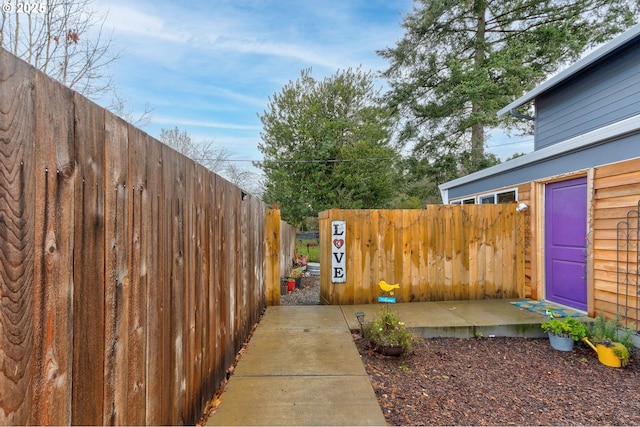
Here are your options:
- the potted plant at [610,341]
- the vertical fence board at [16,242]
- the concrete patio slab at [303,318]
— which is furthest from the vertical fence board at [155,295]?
the potted plant at [610,341]

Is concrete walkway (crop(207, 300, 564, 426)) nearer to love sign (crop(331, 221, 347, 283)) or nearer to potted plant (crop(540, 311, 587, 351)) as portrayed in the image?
potted plant (crop(540, 311, 587, 351))

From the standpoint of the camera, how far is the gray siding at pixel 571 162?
3.66 metres

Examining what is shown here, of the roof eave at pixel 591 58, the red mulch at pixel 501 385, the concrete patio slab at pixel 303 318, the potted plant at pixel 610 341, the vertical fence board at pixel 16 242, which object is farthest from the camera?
the roof eave at pixel 591 58

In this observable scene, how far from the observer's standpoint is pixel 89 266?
105 cm

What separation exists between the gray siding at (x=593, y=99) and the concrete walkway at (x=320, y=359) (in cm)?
416

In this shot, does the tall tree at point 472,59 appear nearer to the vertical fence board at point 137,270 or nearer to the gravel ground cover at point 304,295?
the gravel ground cover at point 304,295

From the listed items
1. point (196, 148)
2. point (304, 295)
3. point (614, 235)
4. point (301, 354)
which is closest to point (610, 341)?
point (614, 235)

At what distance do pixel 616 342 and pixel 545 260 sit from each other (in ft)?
6.16

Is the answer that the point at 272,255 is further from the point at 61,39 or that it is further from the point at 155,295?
the point at 61,39

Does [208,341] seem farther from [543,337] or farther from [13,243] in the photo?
[543,337]

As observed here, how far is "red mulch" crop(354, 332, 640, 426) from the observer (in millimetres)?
2271

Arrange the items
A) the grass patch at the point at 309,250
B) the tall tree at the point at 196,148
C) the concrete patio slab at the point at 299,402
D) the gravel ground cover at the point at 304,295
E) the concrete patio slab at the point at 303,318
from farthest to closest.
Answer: the grass patch at the point at 309,250 → the tall tree at the point at 196,148 → the gravel ground cover at the point at 304,295 → the concrete patio slab at the point at 303,318 → the concrete patio slab at the point at 299,402

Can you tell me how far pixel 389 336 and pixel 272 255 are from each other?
7.87ft

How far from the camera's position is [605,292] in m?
3.92
